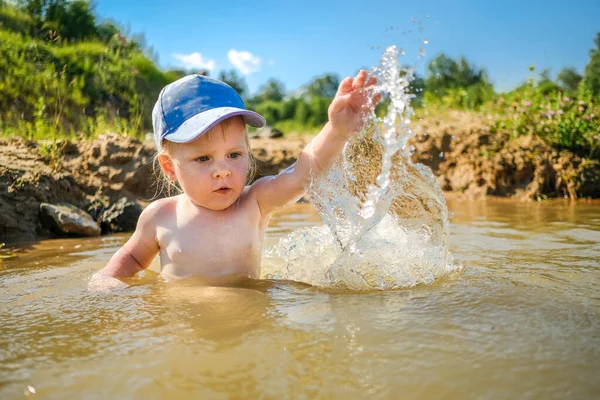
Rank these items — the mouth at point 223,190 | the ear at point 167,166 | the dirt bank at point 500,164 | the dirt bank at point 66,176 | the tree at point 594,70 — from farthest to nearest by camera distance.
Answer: the tree at point 594,70, the dirt bank at point 500,164, the dirt bank at point 66,176, the ear at point 167,166, the mouth at point 223,190

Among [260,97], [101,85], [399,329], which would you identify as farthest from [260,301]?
[260,97]

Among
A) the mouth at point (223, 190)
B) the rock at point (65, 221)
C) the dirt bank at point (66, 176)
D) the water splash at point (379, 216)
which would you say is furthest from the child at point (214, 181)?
the rock at point (65, 221)

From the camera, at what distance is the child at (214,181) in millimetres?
2475

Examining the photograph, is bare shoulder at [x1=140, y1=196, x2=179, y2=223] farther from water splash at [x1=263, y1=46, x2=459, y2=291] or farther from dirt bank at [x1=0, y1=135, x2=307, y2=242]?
dirt bank at [x1=0, y1=135, x2=307, y2=242]

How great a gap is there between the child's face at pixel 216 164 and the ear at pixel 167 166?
0.48ft

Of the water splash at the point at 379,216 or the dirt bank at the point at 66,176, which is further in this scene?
Result: the dirt bank at the point at 66,176

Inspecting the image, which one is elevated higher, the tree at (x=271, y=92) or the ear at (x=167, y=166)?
the tree at (x=271, y=92)

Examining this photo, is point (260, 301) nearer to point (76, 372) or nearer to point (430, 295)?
point (430, 295)

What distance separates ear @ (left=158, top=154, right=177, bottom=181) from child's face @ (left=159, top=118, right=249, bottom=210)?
0.15 metres

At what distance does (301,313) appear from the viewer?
1797 millimetres

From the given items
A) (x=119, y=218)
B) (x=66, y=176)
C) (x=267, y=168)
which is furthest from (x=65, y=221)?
(x=267, y=168)

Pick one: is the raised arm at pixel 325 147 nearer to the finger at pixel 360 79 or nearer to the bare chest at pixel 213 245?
the finger at pixel 360 79

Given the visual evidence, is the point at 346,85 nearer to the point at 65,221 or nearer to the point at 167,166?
the point at 167,166

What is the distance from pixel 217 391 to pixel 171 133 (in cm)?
163
